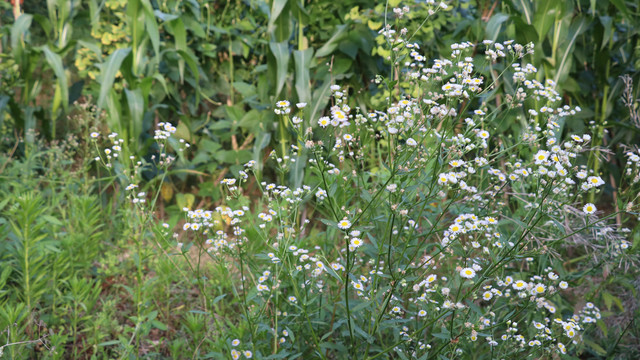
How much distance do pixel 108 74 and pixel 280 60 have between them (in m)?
0.98

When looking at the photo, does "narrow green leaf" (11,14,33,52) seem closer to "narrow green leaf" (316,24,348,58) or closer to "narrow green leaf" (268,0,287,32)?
"narrow green leaf" (268,0,287,32)

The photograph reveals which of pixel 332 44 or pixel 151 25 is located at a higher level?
pixel 151 25

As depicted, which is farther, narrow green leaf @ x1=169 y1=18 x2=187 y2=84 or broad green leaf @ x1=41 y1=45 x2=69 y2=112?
narrow green leaf @ x1=169 y1=18 x2=187 y2=84

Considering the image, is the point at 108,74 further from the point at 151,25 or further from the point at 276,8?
the point at 276,8

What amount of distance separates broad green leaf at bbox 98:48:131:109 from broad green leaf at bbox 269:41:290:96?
0.88 metres

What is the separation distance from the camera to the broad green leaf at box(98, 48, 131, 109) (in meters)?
2.90

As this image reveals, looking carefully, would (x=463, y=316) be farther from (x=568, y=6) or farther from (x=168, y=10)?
(x=168, y=10)

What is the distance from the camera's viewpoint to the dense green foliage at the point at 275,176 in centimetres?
173

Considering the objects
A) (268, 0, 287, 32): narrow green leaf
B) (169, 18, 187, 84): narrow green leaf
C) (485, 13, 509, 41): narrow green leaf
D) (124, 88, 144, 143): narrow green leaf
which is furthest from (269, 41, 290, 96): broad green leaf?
(485, 13, 509, 41): narrow green leaf

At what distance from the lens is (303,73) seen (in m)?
3.07

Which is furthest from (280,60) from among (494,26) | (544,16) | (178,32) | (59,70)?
(544,16)

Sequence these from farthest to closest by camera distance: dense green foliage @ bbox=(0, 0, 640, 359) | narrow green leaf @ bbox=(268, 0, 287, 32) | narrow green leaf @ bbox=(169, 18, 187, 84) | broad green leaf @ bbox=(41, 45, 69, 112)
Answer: narrow green leaf @ bbox=(169, 18, 187, 84) < broad green leaf @ bbox=(41, 45, 69, 112) < narrow green leaf @ bbox=(268, 0, 287, 32) < dense green foliage @ bbox=(0, 0, 640, 359)

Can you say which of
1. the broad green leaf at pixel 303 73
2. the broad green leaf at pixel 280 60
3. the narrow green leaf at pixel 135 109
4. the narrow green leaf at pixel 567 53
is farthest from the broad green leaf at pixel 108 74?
the narrow green leaf at pixel 567 53

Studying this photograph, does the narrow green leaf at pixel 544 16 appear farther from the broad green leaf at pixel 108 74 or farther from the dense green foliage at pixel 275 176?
the broad green leaf at pixel 108 74
